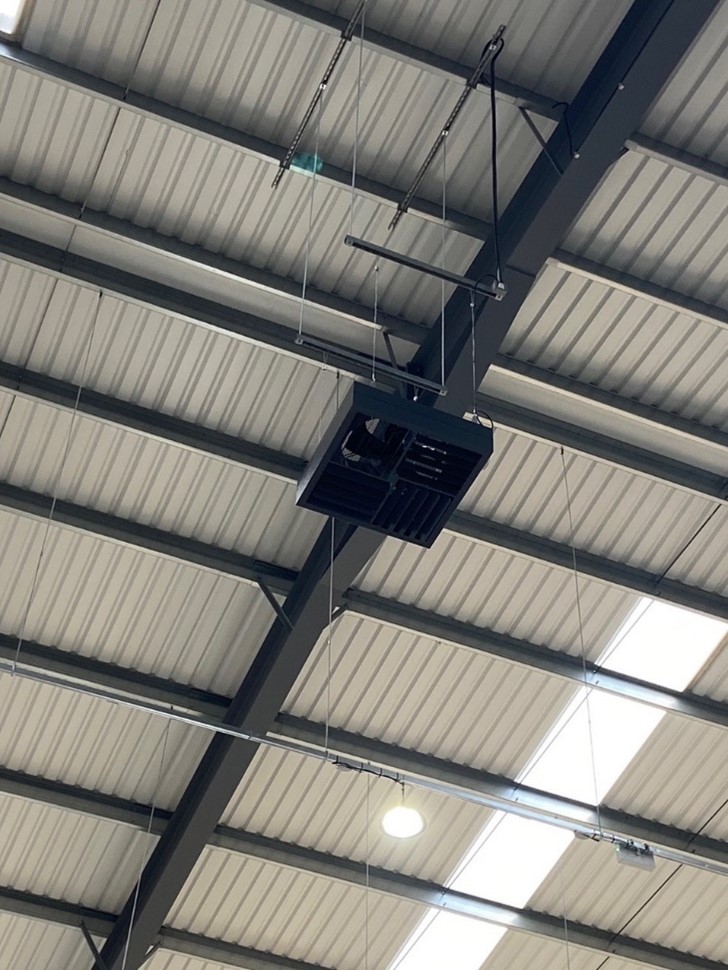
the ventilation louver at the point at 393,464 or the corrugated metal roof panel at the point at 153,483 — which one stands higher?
the corrugated metal roof panel at the point at 153,483

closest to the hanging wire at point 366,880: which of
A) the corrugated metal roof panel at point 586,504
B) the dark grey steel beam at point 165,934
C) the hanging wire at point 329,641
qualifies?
the dark grey steel beam at point 165,934

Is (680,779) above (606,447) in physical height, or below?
below

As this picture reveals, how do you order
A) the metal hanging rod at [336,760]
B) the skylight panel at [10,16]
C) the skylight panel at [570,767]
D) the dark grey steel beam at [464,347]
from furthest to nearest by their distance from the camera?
the skylight panel at [570,767] < the metal hanging rod at [336,760] < the skylight panel at [10,16] < the dark grey steel beam at [464,347]

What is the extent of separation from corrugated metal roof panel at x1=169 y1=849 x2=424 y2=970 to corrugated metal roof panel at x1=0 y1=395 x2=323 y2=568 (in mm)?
4485

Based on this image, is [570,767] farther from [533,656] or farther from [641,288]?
[641,288]

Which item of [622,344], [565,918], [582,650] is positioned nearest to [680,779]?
[582,650]

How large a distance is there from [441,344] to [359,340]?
1.00 metres

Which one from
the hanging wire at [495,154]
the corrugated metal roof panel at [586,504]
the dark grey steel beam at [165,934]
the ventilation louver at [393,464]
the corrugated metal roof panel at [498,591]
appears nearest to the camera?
the ventilation louver at [393,464]

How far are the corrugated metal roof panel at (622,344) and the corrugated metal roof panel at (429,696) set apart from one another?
3379mm

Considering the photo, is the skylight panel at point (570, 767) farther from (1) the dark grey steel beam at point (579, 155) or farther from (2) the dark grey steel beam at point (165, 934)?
(1) the dark grey steel beam at point (579, 155)

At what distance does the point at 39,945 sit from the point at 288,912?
3218 mm

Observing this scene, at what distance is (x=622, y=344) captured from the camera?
13.2 m

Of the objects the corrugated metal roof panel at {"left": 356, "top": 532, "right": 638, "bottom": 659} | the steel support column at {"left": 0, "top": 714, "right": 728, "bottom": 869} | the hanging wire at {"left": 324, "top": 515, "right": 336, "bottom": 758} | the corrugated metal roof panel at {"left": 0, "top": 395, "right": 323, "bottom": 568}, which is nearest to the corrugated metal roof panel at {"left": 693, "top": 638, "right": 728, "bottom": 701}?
the corrugated metal roof panel at {"left": 356, "top": 532, "right": 638, "bottom": 659}

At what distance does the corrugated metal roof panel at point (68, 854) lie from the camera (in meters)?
15.8
